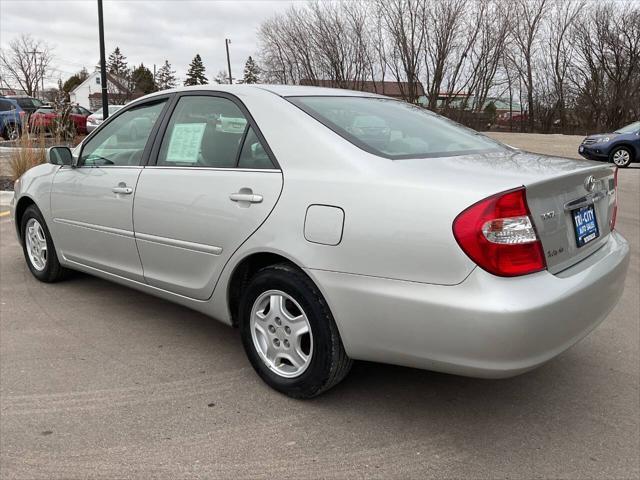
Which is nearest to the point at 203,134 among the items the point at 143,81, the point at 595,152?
the point at 595,152

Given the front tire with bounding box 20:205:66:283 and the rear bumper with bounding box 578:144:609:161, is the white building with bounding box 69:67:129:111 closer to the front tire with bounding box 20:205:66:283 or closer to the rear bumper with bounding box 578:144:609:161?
the rear bumper with bounding box 578:144:609:161

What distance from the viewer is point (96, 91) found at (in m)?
69.6

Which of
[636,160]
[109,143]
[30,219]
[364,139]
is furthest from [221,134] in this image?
[636,160]

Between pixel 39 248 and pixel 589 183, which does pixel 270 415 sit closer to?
pixel 589 183

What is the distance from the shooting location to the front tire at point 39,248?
4.49 metres

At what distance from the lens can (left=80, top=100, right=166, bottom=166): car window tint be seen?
3645 millimetres

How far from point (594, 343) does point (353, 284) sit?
2.02 metres

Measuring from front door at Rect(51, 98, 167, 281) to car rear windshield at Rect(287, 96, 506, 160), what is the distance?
1203mm

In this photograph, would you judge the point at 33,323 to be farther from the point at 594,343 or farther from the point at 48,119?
the point at 48,119

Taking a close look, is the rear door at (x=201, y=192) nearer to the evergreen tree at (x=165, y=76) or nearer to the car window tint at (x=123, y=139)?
the car window tint at (x=123, y=139)

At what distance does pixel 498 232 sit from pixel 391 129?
104 centimetres

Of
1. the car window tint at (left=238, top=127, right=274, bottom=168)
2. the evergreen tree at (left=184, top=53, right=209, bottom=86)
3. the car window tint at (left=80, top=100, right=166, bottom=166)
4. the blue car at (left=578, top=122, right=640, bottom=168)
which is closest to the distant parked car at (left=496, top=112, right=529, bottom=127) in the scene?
the blue car at (left=578, top=122, right=640, bottom=168)

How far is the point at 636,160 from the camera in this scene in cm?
1584

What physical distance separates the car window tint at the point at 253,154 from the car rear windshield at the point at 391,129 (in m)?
0.29
